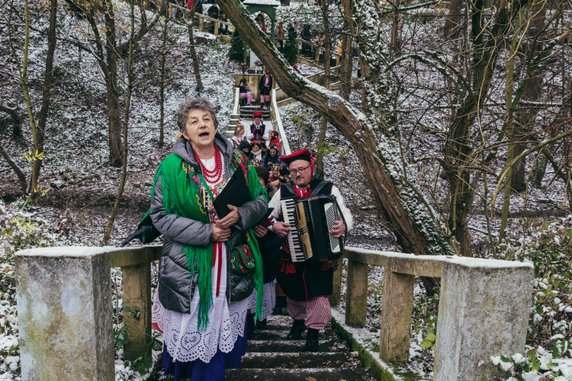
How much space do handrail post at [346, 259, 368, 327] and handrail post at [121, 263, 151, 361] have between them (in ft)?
6.59

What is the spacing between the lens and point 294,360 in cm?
421

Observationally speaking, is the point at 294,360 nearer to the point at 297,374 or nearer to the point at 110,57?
the point at 297,374

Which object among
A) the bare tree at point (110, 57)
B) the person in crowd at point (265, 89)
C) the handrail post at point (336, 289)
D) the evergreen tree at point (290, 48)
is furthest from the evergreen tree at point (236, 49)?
the handrail post at point (336, 289)

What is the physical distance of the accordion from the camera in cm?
446

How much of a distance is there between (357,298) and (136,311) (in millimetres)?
2189

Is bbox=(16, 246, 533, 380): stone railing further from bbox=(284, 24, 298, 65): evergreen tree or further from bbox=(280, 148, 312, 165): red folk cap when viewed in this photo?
bbox=(284, 24, 298, 65): evergreen tree

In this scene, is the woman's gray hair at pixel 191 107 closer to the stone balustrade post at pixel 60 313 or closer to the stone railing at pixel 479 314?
the stone balustrade post at pixel 60 313

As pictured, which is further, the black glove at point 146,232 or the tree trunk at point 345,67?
the tree trunk at point 345,67

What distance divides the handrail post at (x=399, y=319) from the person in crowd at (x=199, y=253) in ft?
3.49

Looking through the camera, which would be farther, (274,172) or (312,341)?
(274,172)

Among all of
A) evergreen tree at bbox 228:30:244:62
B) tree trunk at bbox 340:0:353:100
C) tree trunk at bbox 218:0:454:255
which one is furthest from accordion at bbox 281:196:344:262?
evergreen tree at bbox 228:30:244:62

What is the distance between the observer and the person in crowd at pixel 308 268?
4.67 m

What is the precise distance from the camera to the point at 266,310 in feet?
16.0

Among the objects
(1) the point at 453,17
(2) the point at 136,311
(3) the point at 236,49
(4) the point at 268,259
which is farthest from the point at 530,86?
(3) the point at 236,49
